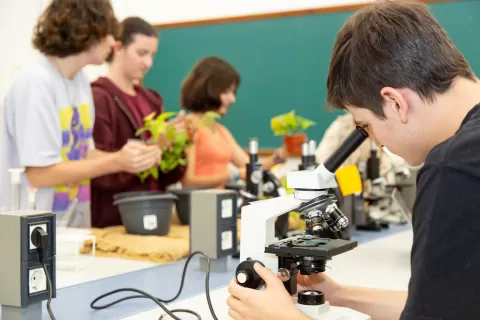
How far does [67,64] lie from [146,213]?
667 millimetres

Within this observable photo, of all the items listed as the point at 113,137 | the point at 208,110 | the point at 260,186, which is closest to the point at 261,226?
the point at 260,186

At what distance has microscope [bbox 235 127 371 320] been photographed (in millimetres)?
1195

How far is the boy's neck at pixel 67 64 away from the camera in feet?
7.81

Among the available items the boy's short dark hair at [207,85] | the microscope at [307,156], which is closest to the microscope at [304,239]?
the microscope at [307,156]

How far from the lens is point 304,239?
4.24ft

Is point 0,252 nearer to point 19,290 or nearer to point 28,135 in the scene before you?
point 19,290

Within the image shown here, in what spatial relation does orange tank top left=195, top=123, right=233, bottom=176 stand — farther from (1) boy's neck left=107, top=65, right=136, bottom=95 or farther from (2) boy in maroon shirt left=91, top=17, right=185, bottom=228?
(1) boy's neck left=107, top=65, right=136, bottom=95

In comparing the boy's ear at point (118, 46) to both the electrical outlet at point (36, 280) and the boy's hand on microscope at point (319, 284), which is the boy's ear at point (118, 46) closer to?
the electrical outlet at point (36, 280)

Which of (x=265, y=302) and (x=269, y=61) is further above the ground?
(x=269, y=61)

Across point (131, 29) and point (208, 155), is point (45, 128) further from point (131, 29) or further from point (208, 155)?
point (208, 155)

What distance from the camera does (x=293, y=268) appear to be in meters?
1.28

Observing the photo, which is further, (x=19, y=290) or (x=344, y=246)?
(x=19, y=290)

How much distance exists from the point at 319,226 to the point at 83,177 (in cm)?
133

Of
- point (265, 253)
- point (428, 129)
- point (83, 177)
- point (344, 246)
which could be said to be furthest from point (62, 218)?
point (428, 129)
